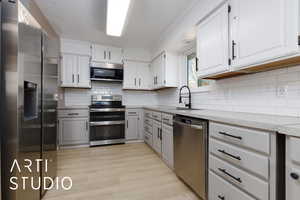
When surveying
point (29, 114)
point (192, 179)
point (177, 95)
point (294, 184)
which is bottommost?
point (192, 179)

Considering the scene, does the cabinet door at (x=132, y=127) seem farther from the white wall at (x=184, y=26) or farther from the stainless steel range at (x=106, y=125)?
the white wall at (x=184, y=26)

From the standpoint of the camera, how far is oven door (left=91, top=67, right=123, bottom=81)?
11.8 ft

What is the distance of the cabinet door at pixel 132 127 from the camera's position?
371 cm

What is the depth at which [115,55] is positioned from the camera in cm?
387

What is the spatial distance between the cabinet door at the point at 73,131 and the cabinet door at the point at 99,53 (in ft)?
5.04

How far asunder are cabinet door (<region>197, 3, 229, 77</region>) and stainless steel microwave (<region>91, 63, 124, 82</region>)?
7.75 feet

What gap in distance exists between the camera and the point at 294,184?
79 cm

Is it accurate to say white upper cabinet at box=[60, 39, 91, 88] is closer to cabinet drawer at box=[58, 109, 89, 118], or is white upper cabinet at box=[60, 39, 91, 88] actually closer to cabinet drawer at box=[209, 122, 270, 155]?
cabinet drawer at box=[58, 109, 89, 118]

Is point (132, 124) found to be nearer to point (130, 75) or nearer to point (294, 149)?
point (130, 75)

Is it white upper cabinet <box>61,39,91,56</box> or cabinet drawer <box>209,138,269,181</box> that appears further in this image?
white upper cabinet <box>61,39,91,56</box>

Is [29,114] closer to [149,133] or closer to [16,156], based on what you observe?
[16,156]

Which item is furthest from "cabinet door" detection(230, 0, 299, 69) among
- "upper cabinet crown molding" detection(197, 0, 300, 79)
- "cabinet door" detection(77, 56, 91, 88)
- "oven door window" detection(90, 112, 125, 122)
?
"cabinet door" detection(77, 56, 91, 88)

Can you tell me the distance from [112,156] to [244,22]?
2864mm

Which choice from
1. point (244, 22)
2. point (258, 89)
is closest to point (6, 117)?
point (244, 22)
